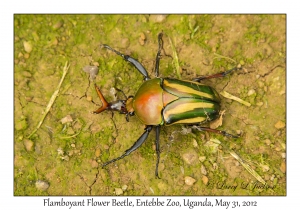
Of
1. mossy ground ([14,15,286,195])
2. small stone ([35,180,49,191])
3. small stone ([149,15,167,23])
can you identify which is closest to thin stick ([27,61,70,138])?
mossy ground ([14,15,286,195])

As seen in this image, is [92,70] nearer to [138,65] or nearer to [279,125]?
[138,65]

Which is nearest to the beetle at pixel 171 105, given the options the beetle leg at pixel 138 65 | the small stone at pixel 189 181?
the beetle leg at pixel 138 65

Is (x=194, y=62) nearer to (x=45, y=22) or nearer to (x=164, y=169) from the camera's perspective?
(x=164, y=169)

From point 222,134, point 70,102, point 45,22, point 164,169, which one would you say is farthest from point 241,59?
point 45,22

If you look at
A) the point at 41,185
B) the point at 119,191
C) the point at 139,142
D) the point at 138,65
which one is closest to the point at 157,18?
the point at 138,65

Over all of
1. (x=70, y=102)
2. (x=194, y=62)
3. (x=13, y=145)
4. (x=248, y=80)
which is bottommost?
(x=13, y=145)

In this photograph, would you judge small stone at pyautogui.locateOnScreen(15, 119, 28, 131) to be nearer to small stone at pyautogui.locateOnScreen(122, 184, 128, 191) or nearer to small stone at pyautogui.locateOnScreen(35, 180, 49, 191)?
small stone at pyautogui.locateOnScreen(35, 180, 49, 191)

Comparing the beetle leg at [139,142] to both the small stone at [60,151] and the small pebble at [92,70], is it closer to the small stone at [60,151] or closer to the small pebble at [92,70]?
the small stone at [60,151]
